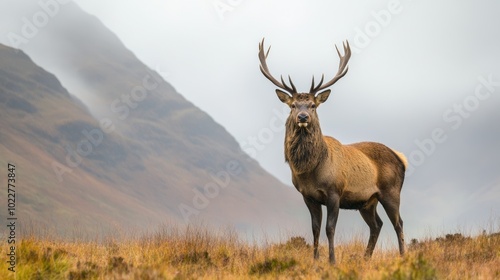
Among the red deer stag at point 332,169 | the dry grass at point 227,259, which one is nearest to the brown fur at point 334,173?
the red deer stag at point 332,169

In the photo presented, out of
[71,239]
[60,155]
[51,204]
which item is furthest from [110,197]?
[71,239]

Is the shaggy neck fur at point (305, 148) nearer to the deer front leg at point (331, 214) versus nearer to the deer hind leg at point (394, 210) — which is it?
the deer front leg at point (331, 214)

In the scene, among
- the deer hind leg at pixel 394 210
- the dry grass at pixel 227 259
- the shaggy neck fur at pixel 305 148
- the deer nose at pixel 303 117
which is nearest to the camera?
the dry grass at pixel 227 259

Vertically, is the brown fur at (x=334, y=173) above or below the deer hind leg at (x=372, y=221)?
above

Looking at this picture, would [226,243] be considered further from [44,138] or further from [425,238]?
[44,138]

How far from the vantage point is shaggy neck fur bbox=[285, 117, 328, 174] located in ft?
28.8

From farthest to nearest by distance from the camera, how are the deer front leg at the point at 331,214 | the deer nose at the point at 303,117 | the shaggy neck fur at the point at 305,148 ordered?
the shaggy neck fur at the point at 305,148 → the deer front leg at the point at 331,214 → the deer nose at the point at 303,117

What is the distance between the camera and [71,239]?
1066 cm

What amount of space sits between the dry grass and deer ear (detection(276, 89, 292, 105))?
7.24ft

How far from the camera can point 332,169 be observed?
8.88m

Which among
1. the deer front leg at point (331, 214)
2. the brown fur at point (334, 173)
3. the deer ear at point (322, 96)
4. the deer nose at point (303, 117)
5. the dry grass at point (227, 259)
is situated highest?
the deer ear at point (322, 96)

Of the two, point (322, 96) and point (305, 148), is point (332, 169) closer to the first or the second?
point (305, 148)

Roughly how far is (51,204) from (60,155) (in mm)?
38541

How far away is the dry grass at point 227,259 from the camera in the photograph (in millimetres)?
6574
